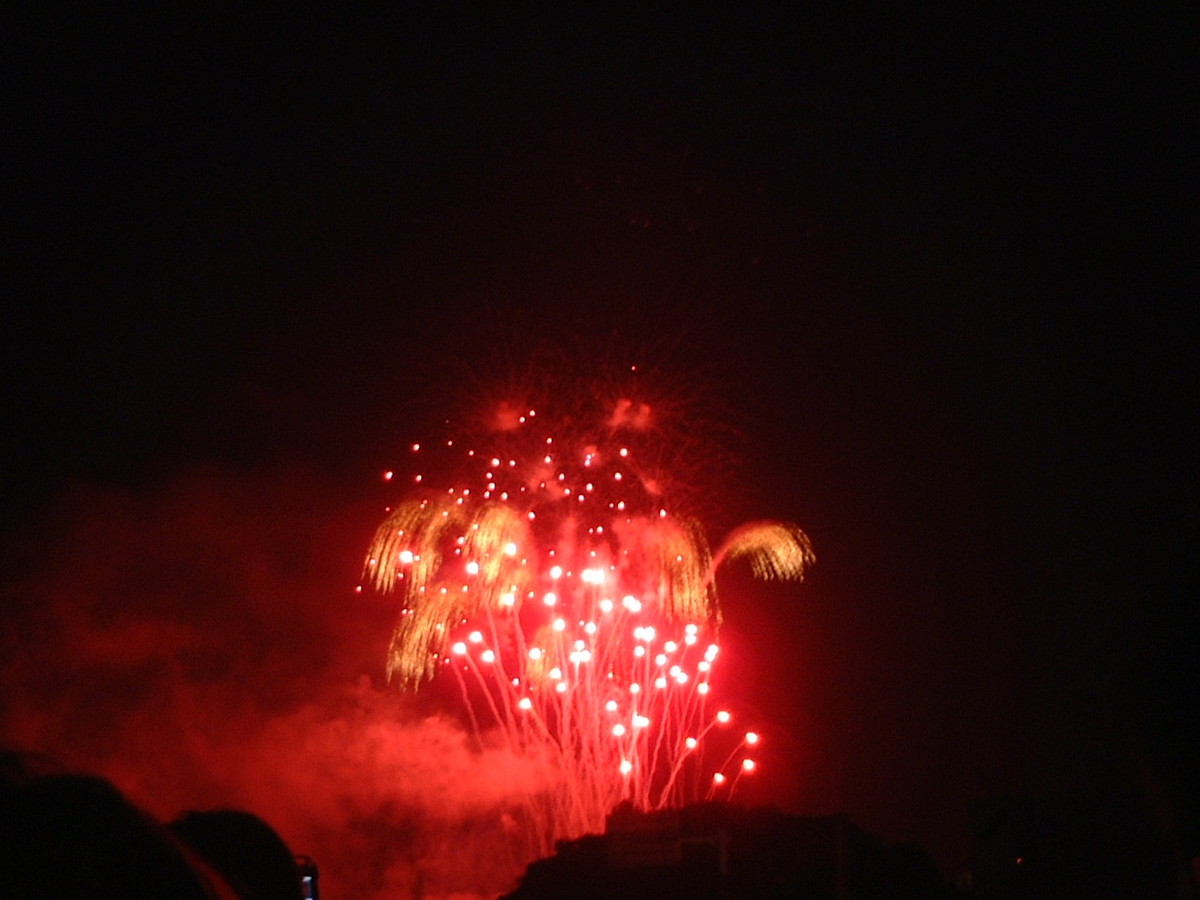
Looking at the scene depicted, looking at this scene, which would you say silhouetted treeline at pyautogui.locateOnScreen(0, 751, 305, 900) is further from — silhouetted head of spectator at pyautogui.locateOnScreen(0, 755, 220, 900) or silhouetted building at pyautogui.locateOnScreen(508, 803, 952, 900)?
silhouetted building at pyautogui.locateOnScreen(508, 803, 952, 900)

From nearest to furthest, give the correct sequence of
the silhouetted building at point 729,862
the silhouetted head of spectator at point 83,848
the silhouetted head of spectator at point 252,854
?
the silhouetted head of spectator at point 83,848 → the silhouetted head of spectator at point 252,854 → the silhouetted building at point 729,862

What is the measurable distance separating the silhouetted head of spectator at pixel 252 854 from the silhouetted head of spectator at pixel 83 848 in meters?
1.04

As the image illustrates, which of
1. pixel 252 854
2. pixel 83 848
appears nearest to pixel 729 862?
pixel 252 854

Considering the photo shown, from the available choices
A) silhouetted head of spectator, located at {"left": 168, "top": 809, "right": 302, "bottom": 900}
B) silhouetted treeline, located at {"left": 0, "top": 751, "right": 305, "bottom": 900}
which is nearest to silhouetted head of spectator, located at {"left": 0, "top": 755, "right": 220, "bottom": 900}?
silhouetted treeline, located at {"left": 0, "top": 751, "right": 305, "bottom": 900}

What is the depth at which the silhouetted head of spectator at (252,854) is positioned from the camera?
2.15 meters

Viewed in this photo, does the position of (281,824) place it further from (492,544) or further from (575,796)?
(492,544)

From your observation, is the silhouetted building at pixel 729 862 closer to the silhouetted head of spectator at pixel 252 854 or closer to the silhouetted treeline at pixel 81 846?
the silhouetted head of spectator at pixel 252 854

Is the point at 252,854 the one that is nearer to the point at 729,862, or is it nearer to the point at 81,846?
the point at 81,846

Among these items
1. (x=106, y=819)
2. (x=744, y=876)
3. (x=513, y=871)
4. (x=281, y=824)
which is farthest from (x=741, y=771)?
(x=106, y=819)

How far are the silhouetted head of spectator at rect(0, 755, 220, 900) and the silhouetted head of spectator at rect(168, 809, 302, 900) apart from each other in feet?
3.40

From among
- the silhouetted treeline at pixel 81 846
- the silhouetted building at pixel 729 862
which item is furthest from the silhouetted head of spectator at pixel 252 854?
the silhouetted building at pixel 729 862

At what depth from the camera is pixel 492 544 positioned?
1897 cm

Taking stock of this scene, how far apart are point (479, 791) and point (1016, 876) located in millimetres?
10530

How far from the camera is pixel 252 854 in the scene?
7.10ft
